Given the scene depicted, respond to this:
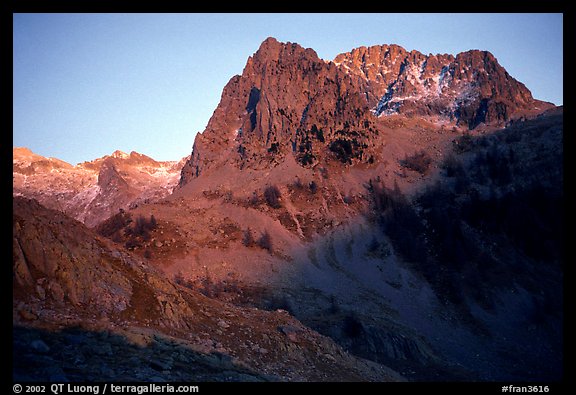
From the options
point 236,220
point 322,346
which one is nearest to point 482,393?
point 322,346

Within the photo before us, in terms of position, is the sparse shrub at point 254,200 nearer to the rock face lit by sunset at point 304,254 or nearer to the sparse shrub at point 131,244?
the rock face lit by sunset at point 304,254

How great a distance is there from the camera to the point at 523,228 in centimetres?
7381

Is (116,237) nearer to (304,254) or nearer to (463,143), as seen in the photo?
(304,254)

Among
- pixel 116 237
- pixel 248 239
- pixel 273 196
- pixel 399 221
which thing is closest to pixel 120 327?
pixel 248 239

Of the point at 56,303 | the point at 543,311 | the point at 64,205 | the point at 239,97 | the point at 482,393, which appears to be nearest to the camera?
the point at 56,303

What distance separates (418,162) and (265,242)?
39812 millimetres

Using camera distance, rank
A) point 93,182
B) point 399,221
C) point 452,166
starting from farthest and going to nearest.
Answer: point 93,182 < point 452,166 < point 399,221

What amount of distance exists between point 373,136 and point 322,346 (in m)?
77.1

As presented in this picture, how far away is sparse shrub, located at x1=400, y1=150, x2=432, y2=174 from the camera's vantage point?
90.9 meters

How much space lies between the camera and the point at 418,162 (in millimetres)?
91938

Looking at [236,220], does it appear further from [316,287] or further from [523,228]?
[523,228]

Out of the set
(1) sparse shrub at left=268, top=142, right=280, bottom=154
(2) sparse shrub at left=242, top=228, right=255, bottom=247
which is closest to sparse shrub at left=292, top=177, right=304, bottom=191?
(1) sparse shrub at left=268, top=142, right=280, bottom=154

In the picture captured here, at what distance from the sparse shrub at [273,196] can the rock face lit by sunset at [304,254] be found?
0.28 metres

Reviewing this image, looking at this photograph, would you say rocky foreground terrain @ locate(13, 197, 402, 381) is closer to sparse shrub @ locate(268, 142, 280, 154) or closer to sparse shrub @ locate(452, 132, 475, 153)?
sparse shrub @ locate(268, 142, 280, 154)
